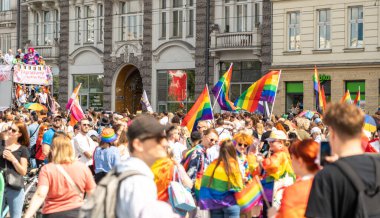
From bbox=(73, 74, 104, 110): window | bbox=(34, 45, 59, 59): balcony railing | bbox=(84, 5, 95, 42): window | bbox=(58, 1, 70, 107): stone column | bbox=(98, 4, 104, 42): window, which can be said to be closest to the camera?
bbox=(73, 74, 104, 110): window

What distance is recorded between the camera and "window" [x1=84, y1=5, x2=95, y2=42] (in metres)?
41.2

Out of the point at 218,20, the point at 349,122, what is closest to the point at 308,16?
the point at 218,20

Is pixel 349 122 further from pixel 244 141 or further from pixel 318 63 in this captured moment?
pixel 318 63

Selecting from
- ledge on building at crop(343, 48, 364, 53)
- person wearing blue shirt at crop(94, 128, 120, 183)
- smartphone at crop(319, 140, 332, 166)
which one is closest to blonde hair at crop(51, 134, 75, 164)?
smartphone at crop(319, 140, 332, 166)

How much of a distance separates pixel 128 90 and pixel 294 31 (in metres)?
11.0

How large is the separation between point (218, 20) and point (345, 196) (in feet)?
101

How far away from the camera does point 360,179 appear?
469 centimetres

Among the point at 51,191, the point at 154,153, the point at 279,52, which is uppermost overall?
the point at 279,52

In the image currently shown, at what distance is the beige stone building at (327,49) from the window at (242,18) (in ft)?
6.23

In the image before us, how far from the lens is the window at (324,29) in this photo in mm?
31500

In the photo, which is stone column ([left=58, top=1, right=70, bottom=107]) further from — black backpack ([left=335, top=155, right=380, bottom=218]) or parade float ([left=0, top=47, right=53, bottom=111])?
black backpack ([left=335, top=155, right=380, bottom=218])

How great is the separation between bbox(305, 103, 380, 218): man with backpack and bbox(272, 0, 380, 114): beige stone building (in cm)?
2526

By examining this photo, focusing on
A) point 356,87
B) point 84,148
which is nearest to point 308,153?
point 84,148

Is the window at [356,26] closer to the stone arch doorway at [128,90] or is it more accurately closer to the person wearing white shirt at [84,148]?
the stone arch doorway at [128,90]
